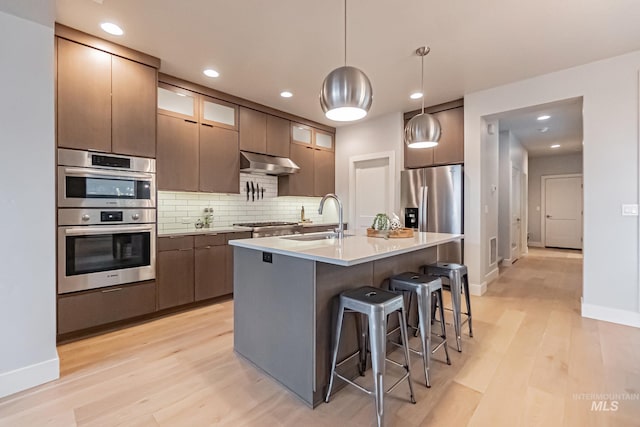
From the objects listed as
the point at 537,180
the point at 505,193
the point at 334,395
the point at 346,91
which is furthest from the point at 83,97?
the point at 537,180

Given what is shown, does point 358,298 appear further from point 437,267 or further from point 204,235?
point 204,235

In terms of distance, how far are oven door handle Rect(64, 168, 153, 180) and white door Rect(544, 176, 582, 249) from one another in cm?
989

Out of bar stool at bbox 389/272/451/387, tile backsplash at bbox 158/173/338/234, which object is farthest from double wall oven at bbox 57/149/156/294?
bar stool at bbox 389/272/451/387

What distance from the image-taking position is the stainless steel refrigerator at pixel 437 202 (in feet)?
13.5

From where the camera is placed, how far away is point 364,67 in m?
3.25

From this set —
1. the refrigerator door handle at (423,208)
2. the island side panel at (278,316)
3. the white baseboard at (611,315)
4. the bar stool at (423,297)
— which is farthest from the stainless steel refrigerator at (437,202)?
the island side panel at (278,316)

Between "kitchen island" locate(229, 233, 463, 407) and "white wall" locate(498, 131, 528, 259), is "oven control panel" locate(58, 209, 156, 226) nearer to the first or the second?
"kitchen island" locate(229, 233, 463, 407)

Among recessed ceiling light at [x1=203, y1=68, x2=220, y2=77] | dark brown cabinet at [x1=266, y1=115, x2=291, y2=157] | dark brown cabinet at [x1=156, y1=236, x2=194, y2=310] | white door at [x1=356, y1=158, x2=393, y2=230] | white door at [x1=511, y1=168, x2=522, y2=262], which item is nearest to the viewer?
dark brown cabinet at [x1=156, y1=236, x2=194, y2=310]

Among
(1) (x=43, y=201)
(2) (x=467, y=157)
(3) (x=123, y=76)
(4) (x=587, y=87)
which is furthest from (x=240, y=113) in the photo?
(4) (x=587, y=87)

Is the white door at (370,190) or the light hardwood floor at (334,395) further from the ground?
the white door at (370,190)

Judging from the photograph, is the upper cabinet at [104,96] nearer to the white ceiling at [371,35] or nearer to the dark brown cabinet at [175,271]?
the white ceiling at [371,35]

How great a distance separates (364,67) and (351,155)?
231 centimetres

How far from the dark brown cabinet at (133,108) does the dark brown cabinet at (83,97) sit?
6 centimetres

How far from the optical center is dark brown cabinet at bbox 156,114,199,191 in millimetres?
3381
